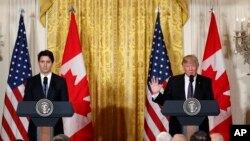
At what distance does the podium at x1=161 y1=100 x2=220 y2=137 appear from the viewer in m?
5.30

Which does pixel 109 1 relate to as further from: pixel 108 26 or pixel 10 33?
pixel 10 33

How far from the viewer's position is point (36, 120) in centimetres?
526

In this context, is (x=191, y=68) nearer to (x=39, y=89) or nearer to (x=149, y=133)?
(x=39, y=89)

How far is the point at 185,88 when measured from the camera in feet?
19.4

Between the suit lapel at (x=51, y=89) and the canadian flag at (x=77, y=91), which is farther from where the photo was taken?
the canadian flag at (x=77, y=91)

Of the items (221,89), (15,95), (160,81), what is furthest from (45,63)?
(221,89)

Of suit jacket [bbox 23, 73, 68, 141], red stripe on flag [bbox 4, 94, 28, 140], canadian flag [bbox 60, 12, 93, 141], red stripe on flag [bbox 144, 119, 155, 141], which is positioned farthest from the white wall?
suit jacket [bbox 23, 73, 68, 141]

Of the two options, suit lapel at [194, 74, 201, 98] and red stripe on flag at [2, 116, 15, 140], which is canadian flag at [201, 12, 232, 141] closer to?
suit lapel at [194, 74, 201, 98]

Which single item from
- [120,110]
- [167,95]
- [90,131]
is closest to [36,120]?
[167,95]

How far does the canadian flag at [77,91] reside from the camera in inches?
293

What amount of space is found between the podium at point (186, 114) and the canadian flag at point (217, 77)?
7.57 feet

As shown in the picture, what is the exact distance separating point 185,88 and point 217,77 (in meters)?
2.02

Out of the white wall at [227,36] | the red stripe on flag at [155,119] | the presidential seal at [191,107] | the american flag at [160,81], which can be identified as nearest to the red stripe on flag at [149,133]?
the american flag at [160,81]

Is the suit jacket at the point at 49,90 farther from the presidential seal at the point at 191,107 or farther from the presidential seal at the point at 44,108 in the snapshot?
the presidential seal at the point at 191,107
